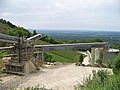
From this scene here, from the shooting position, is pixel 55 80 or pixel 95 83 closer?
pixel 95 83

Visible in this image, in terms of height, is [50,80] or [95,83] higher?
[95,83]

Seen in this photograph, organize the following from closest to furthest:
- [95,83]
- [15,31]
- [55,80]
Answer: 1. [95,83]
2. [55,80]
3. [15,31]

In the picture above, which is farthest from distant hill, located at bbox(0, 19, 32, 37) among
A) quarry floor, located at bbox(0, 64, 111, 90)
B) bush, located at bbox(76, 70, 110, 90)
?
bush, located at bbox(76, 70, 110, 90)

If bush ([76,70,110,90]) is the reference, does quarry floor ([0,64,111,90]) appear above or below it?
below

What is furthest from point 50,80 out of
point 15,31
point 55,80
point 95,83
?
point 15,31

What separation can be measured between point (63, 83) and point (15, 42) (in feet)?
15.3

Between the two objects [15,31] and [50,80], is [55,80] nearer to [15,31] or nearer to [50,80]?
[50,80]

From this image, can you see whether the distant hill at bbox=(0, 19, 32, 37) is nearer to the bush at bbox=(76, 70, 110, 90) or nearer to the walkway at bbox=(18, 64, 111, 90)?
the walkway at bbox=(18, 64, 111, 90)

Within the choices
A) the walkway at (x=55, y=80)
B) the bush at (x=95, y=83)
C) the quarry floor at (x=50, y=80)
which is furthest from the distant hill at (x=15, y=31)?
the bush at (x=95, y=83)

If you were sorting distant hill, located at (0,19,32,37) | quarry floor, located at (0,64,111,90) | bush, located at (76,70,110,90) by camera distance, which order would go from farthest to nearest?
distant hill, located at (0,19,32,37)
quarry floor, located at (0,64,111,90)
bush, located at (76,70,110,90)

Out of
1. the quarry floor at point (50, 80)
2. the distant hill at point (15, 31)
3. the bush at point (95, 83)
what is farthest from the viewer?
the distant hill at point (15, 31)

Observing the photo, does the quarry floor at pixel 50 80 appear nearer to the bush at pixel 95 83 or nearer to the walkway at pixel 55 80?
the walkway at pixel 55 80

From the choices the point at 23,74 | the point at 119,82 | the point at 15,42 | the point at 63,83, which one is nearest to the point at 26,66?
the point at 23,74

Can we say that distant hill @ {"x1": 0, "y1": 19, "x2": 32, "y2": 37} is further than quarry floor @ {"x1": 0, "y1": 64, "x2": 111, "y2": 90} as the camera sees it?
Yes
